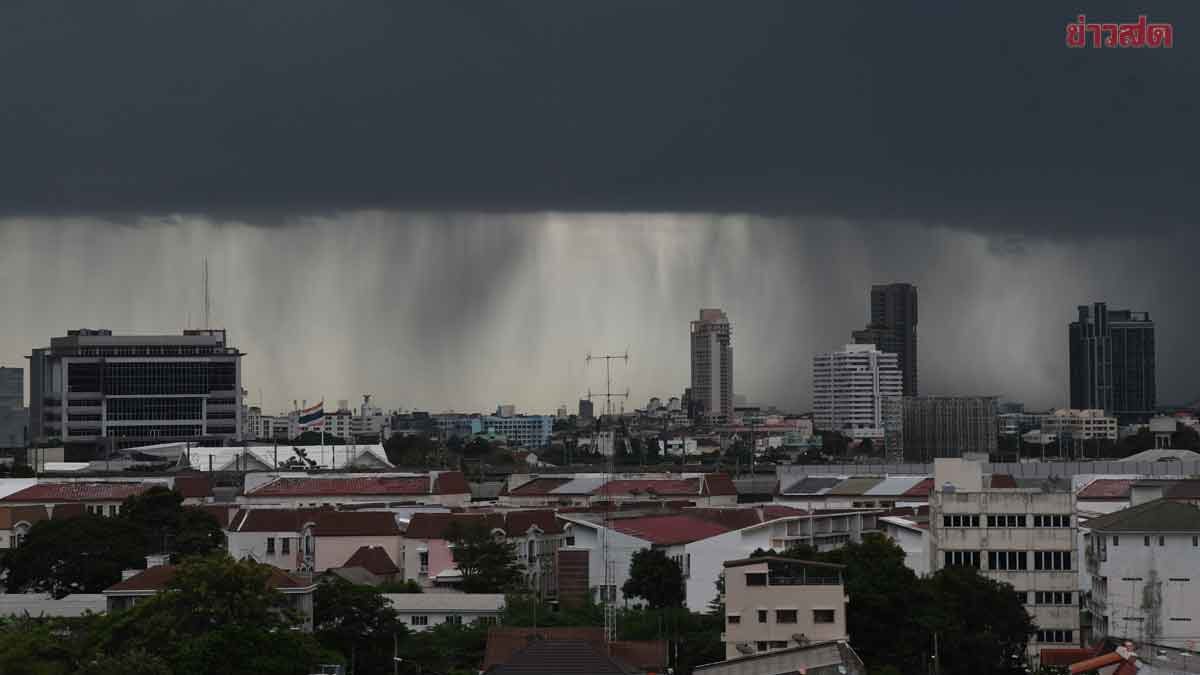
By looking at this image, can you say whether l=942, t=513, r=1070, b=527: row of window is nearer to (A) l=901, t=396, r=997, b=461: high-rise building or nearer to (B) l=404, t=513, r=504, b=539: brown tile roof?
(B) l=404, t=513, r=504, b=539: brown tile roof

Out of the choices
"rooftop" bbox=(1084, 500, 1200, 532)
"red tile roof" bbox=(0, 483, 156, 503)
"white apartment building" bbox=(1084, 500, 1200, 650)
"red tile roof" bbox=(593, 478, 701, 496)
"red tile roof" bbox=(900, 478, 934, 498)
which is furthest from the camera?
"red tile roof" bbox=(593, 478, 701, 496)

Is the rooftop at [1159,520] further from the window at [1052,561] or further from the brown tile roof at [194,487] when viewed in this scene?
the brown tile roof at [194,487]

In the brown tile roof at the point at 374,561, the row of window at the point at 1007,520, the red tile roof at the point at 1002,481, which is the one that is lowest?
the brown tile roof at the point at 374,561

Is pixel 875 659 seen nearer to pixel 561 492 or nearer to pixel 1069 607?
pixel 1069 607

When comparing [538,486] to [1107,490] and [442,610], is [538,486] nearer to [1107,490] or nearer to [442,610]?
[1107,490]

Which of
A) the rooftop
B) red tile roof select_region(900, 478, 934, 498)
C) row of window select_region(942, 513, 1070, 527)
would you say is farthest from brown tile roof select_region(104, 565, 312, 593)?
red tile roof select_region(900, 478, 934, 498)

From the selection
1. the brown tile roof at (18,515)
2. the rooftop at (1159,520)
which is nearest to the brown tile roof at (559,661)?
the rooftop at (1159,520)

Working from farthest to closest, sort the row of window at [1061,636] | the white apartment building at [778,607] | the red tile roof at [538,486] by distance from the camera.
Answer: the red tile roof at [538,486], the row of window at [1061,636], the white apartment building at [778,607]

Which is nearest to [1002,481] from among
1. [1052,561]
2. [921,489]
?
[921,489]
